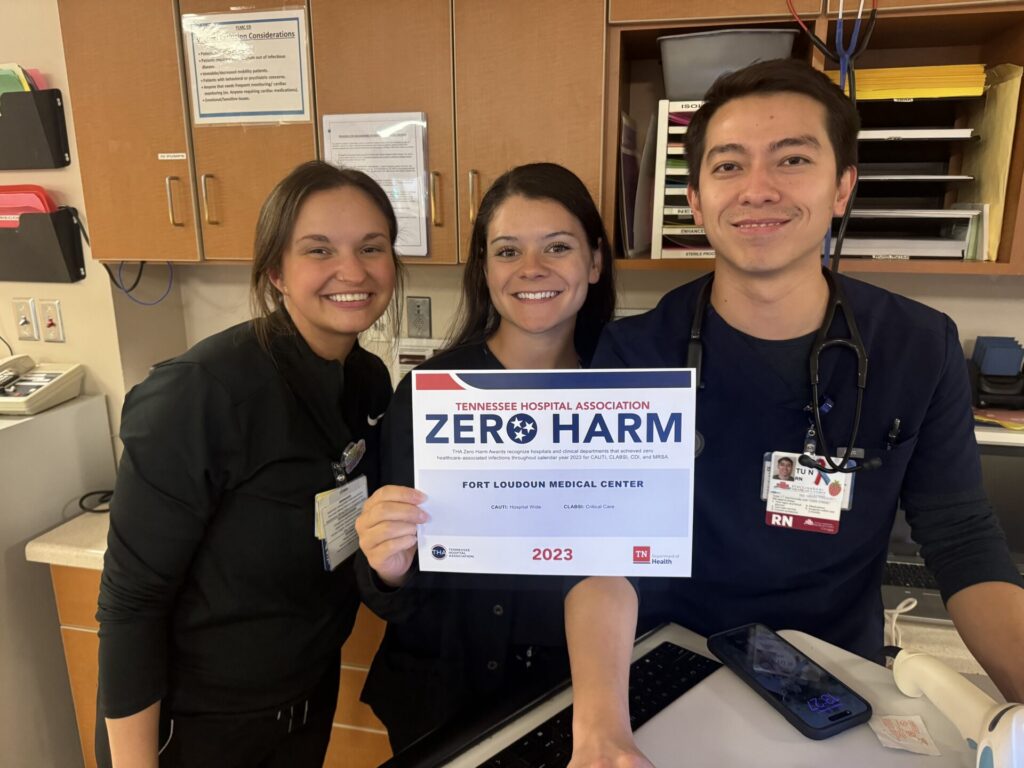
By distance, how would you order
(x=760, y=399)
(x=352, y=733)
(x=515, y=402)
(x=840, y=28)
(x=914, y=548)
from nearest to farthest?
1. (x=515, y=402)
2. (x=760, y=399)
3. (x=840, y=28)
4. (x=914, y=548)
5. (x=352, y=733)

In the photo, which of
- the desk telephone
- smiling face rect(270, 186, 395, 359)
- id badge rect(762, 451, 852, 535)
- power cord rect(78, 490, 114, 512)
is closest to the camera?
id badge rect(762, 451, 852, 535)

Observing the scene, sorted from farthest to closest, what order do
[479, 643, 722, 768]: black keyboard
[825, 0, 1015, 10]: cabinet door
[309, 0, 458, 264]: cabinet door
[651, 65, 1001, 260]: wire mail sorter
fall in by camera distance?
[309, 0, 458, 264]: cabinet door → [651, 65, 1001, 260]: wire mail sorter → [825, 0, 1015, 10]: cabinet door → [479, 643, 722, 768]: black keyboard

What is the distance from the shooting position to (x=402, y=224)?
5.82 feet

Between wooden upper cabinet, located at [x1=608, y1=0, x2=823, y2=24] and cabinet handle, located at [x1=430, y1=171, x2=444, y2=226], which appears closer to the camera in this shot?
wooden upper cabinet, located at [x1=608, y1=0, x2=823, y2=24]

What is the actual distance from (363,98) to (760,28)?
997mm

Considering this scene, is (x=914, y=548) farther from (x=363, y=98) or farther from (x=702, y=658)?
(x=363, y=98)

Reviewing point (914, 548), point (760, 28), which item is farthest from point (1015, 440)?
point (760, 28)

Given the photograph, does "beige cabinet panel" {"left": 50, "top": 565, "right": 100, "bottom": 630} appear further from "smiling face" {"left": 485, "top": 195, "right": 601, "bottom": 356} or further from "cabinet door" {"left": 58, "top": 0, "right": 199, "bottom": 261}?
"smiling face" {"left": 485, "top": 195, "right": 601, "bottom": 356}

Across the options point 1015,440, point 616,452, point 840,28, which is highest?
point 840,28

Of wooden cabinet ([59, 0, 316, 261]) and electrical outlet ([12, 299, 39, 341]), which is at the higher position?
wooden cabinet ([59, 0, 316, 261])

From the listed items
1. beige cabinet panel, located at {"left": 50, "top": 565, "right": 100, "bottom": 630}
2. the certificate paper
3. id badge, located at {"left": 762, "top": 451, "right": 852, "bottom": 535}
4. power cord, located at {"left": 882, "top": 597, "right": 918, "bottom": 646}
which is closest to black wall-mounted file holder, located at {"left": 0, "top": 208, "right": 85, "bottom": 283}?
beige cabinet panel, located at {"left": 50, "top": 565, "right": 100, "bottom": 630}

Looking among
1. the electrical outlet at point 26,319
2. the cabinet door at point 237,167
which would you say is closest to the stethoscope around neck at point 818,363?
the cabinet door at point 237,167

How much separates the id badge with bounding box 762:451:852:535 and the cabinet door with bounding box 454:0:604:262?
3.05 feet

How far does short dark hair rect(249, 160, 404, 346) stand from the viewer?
1188 mm
